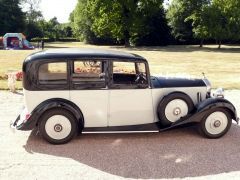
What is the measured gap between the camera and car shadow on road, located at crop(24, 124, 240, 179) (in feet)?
17.0

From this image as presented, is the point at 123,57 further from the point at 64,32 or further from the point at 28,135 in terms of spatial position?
the point at 64,32

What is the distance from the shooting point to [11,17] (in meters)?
56.2

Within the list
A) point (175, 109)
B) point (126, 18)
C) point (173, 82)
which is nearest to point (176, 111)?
point (175, 109)

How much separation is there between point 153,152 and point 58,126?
6.25ft

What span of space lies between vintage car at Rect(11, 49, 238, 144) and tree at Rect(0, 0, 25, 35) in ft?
175

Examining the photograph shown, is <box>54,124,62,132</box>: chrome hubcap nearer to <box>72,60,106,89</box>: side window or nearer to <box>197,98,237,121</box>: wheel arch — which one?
<box>72,60,106,89</box>: side window

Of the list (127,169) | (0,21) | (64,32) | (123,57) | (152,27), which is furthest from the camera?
(64,32)

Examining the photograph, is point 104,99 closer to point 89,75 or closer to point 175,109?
point 89,75

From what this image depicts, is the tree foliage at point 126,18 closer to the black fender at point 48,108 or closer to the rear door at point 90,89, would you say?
the rear door at point 90,89

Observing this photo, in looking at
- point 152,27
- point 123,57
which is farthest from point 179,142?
point 152,27

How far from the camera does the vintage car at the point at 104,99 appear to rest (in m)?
6.07

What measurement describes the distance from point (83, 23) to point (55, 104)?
170ft

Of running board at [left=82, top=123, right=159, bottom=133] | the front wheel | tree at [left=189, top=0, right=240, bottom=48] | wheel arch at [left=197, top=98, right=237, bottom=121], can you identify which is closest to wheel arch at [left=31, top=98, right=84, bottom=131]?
running board at [left=82, top=123, right=159, bottom=133]

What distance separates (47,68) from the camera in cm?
612
